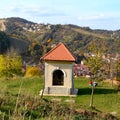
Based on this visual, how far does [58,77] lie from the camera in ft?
77.7

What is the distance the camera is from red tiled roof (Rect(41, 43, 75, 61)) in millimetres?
22422

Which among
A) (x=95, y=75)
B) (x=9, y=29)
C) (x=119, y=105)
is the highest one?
(x=9, y=29)

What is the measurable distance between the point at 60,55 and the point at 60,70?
930 millimetres

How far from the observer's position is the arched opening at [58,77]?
76.7 feet

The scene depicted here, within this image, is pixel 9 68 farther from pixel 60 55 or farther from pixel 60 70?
pixel 60 55

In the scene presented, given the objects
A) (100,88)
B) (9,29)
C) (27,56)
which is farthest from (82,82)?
(9,29)

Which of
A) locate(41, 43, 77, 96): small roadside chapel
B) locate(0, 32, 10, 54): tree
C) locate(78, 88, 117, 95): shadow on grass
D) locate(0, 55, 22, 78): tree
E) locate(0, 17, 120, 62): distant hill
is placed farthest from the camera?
locate(0, 17, 120, 62): distant hill

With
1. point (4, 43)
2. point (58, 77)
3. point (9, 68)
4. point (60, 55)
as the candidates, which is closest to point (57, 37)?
point (4, 43)

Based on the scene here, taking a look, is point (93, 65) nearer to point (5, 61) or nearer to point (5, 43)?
point (5, 61)

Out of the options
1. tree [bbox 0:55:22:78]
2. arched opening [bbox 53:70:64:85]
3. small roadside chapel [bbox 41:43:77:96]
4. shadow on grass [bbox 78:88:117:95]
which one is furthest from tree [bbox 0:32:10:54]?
shadow on grass [bbox 78:88:117:95]

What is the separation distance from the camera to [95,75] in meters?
19.7

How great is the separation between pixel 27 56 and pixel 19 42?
14.8 metres

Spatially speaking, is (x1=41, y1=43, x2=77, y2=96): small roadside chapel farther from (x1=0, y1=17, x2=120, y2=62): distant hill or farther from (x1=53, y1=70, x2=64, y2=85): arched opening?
(x1=0, y1=17, x2=120, y2=62): distant hill

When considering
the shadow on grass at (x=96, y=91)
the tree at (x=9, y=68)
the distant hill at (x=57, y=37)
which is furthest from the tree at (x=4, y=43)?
the shadow on grass at (x=96, y=91)
